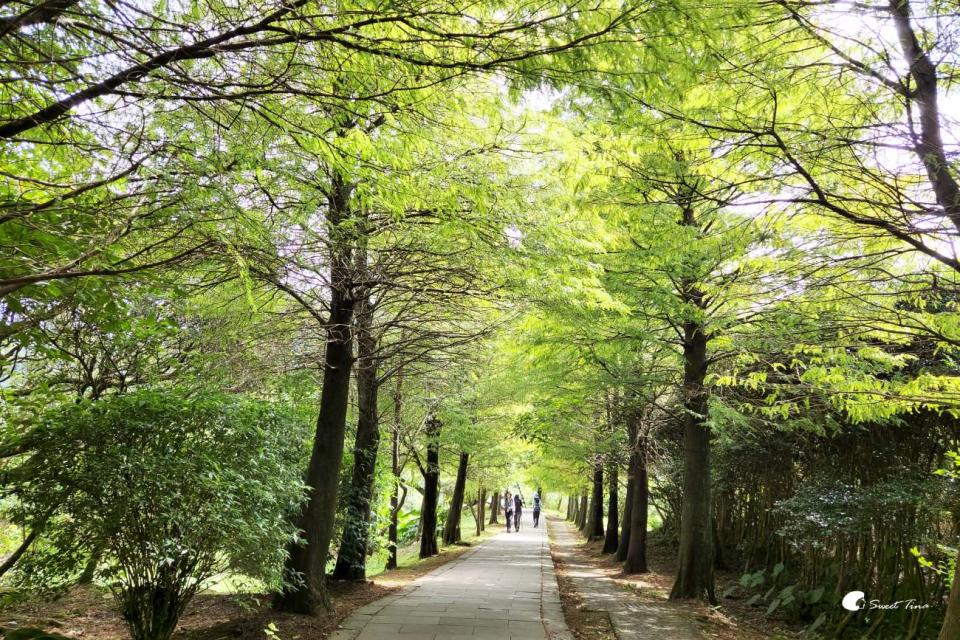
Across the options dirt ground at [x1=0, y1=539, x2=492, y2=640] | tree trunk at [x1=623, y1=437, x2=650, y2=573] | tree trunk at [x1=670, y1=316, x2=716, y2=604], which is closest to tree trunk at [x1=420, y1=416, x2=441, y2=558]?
tree trunk at [x1=623, y1=437, x2=650, y2=573]

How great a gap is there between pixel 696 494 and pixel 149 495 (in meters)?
8.36

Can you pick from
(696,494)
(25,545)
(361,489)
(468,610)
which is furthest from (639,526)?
(25,545)

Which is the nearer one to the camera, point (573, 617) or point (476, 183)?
point (476, 183)

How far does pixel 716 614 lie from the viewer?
8.88 meters

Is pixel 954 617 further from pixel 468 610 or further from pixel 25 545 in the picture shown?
pixel 25 545

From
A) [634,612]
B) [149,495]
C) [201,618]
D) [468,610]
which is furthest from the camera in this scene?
[634,612]

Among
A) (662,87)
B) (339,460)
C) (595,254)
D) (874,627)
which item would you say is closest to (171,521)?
(339,460)

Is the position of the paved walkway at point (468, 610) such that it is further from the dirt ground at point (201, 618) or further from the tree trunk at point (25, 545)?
the tree trunk at point (25, 545)

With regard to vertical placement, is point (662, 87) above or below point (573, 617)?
above

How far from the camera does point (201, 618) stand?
7496 millimetres

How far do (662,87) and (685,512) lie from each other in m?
8.47

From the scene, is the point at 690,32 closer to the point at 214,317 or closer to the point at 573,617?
the point at 214,317

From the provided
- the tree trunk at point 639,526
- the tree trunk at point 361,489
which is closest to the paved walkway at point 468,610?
the tree trunk at point 361,489

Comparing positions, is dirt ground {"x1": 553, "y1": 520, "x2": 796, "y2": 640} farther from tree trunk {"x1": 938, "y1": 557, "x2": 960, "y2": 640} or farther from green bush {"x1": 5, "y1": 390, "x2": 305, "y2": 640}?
green bush {"x1": 5, "y1": 390, "x2": 305, "y2": 640}
